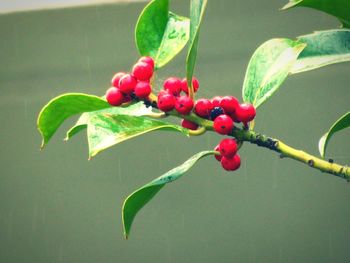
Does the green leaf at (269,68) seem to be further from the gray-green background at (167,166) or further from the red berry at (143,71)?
the gray-green background at (167,166)

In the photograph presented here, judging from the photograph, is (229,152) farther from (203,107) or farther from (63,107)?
(63,107)

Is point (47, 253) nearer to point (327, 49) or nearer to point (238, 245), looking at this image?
point (238, 245)

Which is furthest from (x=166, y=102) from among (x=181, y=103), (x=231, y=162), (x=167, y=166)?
(x=167, y=166)

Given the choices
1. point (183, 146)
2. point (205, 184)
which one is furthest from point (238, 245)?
point (183, 146)

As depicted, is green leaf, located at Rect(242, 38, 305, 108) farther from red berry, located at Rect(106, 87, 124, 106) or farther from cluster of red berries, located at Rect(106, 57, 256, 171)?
red berry, located at Rect(106, 87, 124, 106)

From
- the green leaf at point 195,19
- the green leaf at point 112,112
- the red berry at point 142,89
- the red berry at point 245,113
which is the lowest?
the green leaf at point 112,112

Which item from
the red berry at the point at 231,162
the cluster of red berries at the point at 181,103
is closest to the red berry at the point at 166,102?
the cluster of red berries at the point at 181,103
